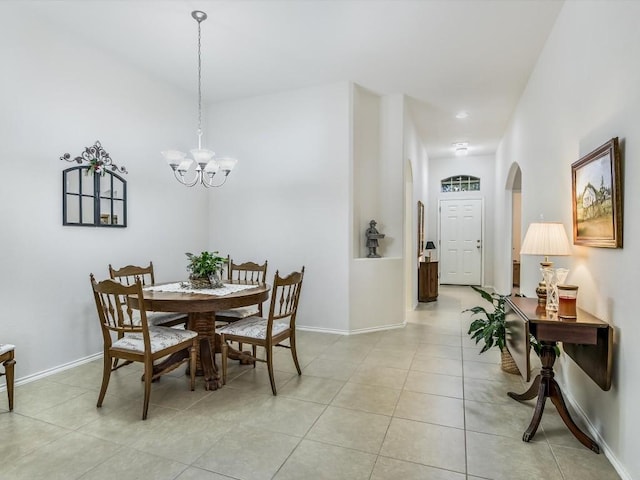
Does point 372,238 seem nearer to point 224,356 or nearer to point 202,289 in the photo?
point 202,289

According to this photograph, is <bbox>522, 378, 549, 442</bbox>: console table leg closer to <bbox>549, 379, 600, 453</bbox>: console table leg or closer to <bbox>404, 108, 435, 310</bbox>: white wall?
<bbox>549, 379, 600, 453</bbox>: console table leg

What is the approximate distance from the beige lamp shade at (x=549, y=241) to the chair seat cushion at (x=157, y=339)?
2.53 m

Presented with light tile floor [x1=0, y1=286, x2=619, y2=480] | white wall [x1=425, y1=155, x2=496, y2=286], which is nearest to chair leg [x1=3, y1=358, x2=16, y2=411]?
light tile floor [x1=0, y1=286, x2=619, y2=480]

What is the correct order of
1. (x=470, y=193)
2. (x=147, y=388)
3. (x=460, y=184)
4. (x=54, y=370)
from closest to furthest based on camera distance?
(x=147, y=388), (x=54, y=370), (x=470, y=193), (x=460, y=184)

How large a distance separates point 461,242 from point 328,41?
632 centimetres

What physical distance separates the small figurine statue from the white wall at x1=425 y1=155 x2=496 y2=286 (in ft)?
13.8

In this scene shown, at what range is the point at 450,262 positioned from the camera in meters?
8.61

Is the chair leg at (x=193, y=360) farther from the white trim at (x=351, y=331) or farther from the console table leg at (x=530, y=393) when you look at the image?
the console table leg at (x=530, y=393)

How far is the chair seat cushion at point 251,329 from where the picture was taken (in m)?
2.81

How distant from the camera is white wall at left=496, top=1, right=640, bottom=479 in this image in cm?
174

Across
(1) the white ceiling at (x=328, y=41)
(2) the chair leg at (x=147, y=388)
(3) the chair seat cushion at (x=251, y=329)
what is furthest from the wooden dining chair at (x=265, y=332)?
(1) the white ceiling at (x=328, y=41)

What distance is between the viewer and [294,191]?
459cm

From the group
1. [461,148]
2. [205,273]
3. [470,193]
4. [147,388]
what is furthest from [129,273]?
[470,193]

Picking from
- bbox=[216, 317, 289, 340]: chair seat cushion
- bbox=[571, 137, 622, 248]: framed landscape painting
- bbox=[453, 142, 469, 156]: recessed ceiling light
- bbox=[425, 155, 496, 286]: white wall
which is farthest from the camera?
bbox=[425, 155, 496, 286]: white wall
